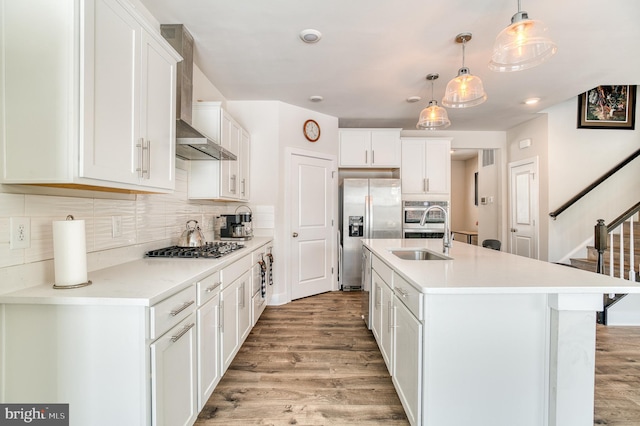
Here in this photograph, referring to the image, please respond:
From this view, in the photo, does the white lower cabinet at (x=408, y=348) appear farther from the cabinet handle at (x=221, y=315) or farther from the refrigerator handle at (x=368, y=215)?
the refrigerator handle at (x=368, y=215)

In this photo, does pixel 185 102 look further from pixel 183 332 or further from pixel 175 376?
pixel 175 376

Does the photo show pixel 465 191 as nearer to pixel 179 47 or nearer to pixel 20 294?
pixel 179 47

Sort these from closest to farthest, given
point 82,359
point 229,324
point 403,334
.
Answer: point 82,359
point 403,334
point 229,324

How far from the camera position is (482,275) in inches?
56.8

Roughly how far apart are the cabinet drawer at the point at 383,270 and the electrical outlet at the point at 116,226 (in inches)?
69.6

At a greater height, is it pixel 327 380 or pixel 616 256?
pixel 616 256

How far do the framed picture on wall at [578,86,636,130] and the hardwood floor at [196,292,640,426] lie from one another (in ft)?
9.63

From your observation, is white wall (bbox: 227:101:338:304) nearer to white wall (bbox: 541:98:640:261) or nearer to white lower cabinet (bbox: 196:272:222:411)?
white lower cabinet (bbox: 196:272:222:411)

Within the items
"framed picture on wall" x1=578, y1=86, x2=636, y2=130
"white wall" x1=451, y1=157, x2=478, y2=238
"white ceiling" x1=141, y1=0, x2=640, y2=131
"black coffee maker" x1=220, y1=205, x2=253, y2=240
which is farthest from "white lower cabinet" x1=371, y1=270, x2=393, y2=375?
"white wall" x1=451, y1=157, x2=478, y2=238

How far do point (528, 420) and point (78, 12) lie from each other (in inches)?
104

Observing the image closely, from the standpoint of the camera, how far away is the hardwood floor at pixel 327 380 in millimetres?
1644

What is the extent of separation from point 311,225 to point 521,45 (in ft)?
9.79

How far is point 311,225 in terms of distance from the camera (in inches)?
158

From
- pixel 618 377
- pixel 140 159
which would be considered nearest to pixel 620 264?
pixel 618 377
